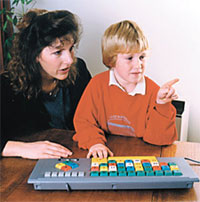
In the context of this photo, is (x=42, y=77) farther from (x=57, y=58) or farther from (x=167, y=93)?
(x=167, y=93)

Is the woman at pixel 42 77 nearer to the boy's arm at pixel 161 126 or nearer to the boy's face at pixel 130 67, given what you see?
the boy's face at pixel 130 67

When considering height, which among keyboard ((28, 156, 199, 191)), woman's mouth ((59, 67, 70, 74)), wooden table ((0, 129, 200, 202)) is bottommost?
wooden table ((0, 129, 200, 202))

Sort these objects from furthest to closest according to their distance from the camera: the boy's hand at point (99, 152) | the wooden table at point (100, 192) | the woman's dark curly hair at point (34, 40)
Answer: the woman's dark curly hair at point (34, 40) → the boy's hand at point (99, 152) → the wooden table at point (100, 192)

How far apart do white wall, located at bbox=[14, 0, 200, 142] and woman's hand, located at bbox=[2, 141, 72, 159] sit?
394 millimetres

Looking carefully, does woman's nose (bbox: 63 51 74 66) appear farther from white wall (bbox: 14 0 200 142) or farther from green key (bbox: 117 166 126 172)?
green key (bbox: 117 166 126 172)

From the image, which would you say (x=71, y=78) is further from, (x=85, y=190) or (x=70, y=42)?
(x=85, y=190)

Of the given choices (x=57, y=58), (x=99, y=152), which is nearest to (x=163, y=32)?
(x=57, y=58)

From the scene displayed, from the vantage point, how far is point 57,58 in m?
1.03

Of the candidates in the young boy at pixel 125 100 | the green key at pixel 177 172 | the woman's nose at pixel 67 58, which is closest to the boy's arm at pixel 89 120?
the young boy at pixel 125 100

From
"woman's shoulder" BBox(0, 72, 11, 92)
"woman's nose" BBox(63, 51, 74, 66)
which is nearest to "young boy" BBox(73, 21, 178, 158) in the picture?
"woman's nose" BBox(63, 51, 74, 66)

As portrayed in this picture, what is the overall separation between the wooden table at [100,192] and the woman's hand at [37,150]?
2cm

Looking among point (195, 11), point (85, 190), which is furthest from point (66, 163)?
point (195, 11)

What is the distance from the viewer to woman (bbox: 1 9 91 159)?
1.02 metres

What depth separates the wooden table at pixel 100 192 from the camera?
62 cm
